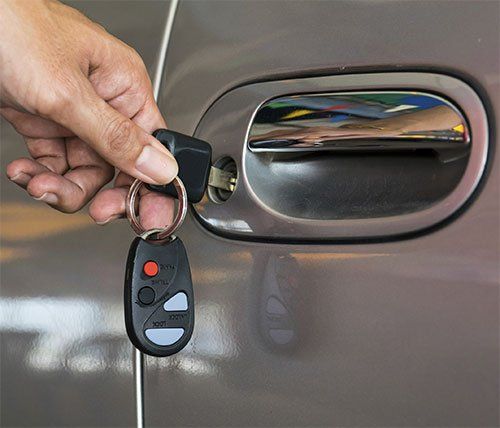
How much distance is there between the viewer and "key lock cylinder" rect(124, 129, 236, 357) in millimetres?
784

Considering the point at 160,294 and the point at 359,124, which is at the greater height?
the point at 359,124

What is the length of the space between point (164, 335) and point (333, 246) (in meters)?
0.19

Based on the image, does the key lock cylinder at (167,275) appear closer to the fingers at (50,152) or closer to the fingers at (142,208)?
the fingers at (142,208)

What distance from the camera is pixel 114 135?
787 mm

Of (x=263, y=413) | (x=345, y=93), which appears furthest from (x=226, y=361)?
(x=345, y=93)

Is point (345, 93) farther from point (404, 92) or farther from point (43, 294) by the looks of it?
point (43, 294)

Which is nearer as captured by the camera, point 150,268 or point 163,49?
point 150,268

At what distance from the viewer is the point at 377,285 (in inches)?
28.8

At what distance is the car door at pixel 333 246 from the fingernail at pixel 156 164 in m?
0.07

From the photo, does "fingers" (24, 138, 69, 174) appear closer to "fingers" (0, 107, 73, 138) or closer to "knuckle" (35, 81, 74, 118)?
"fingers" (0, 107, 73, 138)

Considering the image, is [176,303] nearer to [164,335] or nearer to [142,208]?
[164,335]

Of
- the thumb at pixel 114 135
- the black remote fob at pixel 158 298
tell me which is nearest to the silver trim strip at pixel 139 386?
the black remote fob at pixel 158 298

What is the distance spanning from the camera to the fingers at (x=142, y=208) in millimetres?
871

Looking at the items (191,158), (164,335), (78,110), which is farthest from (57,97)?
(164,335)
